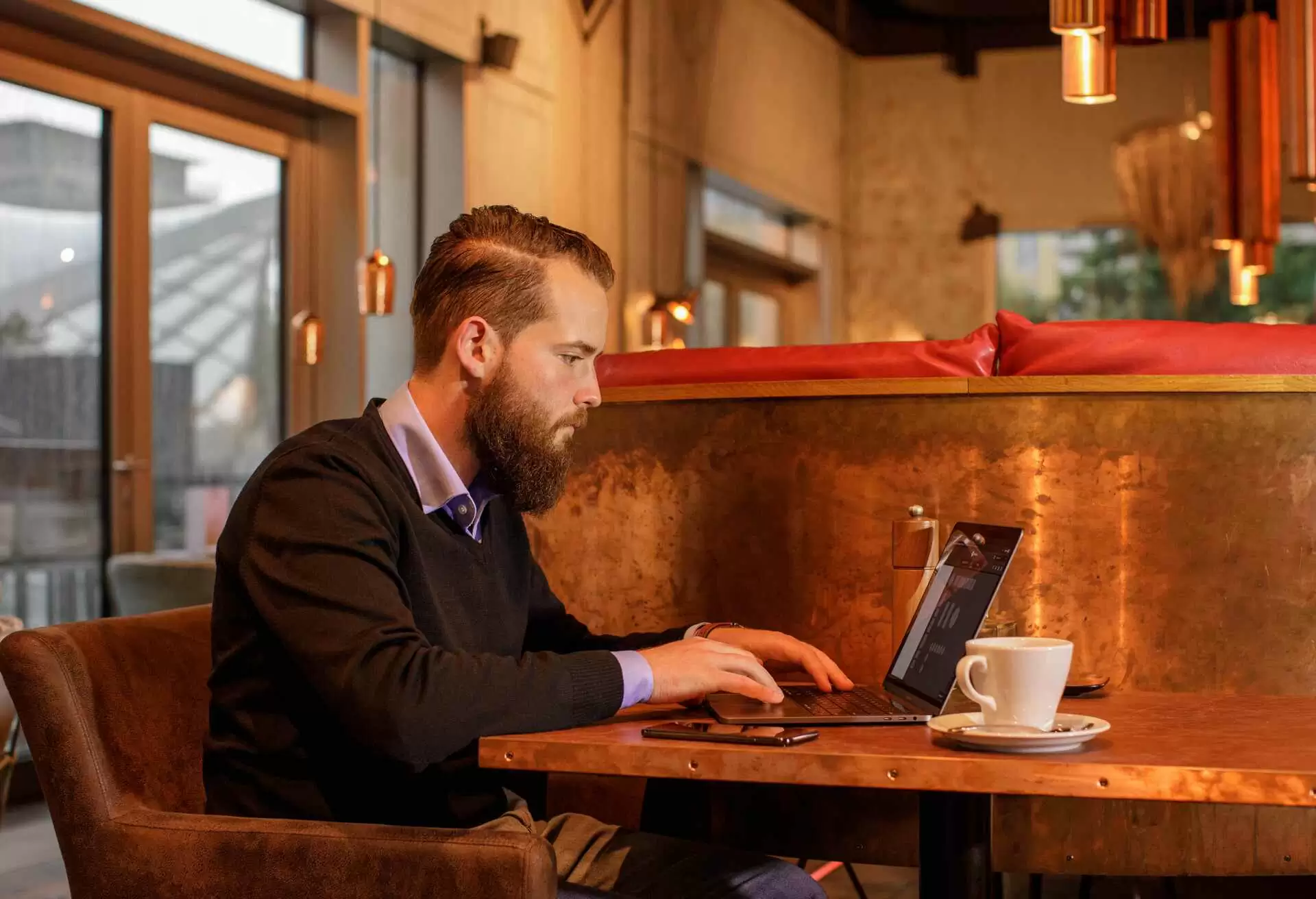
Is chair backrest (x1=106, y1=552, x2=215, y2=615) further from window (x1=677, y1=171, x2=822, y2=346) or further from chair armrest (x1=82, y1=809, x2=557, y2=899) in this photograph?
window (x1=677, y1=171, x2=822, y2=346)

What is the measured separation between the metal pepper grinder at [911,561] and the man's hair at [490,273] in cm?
51

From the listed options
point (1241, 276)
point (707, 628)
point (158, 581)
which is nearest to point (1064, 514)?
point (707, 628)

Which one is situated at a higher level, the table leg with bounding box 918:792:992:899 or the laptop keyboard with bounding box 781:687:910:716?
the laptop keyboard with bounding box 781:687:910:716

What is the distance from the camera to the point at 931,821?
1512 millimetres

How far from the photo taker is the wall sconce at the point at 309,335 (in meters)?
5.83

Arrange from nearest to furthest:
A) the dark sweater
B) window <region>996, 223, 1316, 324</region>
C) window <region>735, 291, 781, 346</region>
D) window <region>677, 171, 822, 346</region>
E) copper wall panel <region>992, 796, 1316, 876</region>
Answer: the dark sweater
copper wall panel <region>992, 796, 1316, 876</region>
window <region>677, 171, 822, 346</region>
window <region>735, 291, 781, 346</region>
window <region>996, 223, 1316, 324</region>

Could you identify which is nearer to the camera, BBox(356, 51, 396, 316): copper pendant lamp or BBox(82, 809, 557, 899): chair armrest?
BBox(82, 809, 557, 899): chair armrest

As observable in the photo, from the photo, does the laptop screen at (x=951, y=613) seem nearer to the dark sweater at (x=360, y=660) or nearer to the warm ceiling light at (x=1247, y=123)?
the dark sweater at (x=360, y=660)

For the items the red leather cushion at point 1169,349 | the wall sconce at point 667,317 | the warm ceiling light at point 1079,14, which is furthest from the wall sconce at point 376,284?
the red leather cushion at point 1169,349

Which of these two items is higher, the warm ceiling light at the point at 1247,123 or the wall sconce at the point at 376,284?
the warm ceiling light at the point at 1247,123

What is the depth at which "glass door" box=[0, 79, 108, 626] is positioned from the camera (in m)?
4.95

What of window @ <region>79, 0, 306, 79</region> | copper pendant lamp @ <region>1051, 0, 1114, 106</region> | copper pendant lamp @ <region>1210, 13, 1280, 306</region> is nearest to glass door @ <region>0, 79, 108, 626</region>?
window @ <region>79, 0, 306, 79</region>

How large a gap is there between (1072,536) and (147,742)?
1.38m

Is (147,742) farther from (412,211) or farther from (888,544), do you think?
(412,211)
